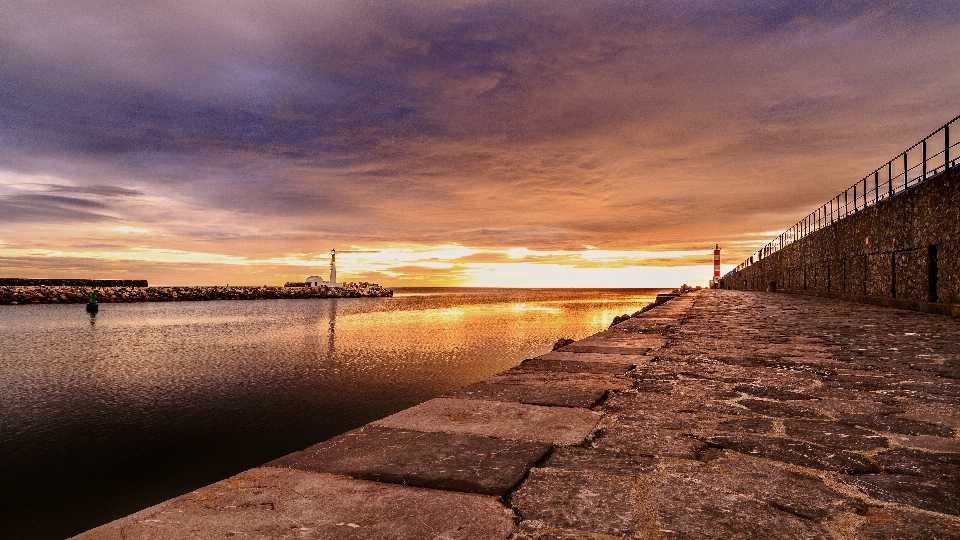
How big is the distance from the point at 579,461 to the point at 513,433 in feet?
1.58

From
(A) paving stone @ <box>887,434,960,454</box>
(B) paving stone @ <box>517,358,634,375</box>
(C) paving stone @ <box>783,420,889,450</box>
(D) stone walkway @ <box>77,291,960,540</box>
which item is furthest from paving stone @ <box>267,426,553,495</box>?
(B) paving stone @ <box>517,358,634,375</box>

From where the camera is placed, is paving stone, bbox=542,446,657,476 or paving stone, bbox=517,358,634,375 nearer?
paving stone, bbox=542,446,657,476

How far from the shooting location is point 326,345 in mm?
19547

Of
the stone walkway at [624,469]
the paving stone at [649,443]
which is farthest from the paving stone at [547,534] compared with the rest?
the paving stone at [649,443]

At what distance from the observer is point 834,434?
2.52 m

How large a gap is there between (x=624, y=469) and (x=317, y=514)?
1.19 meters

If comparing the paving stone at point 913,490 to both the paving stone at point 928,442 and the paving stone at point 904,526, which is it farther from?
the paving stone at point 928,442

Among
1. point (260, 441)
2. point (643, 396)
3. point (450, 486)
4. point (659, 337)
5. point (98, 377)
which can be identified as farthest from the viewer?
point (98, 377)

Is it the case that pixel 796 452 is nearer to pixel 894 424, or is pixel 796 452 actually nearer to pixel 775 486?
pixel 775 486

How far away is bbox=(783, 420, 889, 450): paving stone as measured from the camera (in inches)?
93.1

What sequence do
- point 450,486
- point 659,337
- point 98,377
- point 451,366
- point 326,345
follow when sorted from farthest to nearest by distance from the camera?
point 326,345 → point 451,366 → point 98,377 → point 659,337 → point 450,486

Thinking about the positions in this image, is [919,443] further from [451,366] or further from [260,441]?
[451,366]

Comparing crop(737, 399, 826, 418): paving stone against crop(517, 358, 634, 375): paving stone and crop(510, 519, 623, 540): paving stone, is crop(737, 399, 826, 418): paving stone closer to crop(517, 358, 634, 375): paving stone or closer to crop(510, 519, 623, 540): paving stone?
crop(517, 358, 634, 375): paving stone

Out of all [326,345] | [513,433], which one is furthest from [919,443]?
[326,345]
